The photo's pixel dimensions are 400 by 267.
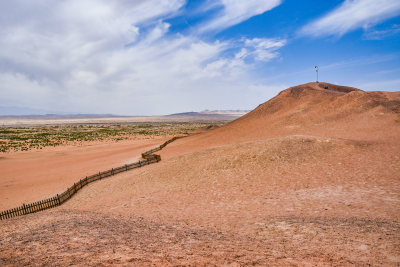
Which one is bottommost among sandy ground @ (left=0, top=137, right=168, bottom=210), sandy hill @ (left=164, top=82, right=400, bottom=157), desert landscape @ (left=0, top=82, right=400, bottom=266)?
sandy ground @ (left=0, top=137, right=168, bottom=210)

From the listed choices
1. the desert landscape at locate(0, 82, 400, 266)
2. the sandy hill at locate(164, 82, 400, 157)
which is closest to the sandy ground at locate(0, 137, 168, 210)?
the desert landscape at locate(0, 82, 400, 266)

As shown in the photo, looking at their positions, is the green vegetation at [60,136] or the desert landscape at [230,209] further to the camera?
the green vegetation at [60,136]

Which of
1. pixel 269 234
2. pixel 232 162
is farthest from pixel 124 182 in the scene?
pixel 269 234

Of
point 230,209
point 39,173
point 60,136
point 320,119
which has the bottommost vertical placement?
point 39,173

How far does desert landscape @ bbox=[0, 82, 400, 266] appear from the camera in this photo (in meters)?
6.90

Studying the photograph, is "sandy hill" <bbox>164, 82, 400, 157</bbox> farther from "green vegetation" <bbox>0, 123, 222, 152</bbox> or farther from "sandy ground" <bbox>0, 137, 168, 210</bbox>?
"green vegetation" <bbox>0, 123, 222, 152</bbox>

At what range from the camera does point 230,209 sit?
12852 mm

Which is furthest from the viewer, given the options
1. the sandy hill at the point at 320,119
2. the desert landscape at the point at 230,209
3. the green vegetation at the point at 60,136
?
the green vegetation at the point at 60,136

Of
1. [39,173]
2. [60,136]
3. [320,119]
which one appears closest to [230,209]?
[39,173]

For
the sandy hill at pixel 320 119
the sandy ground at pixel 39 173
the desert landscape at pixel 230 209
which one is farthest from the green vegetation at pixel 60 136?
the sandy hill at pixel 320 119

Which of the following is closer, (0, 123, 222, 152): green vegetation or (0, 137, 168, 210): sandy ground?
(0, 137, 168, 210): sandy ground

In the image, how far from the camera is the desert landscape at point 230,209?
690 cm

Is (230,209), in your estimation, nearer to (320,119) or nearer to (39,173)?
(39,173)

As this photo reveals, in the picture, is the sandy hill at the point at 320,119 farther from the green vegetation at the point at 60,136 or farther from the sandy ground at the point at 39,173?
the green vegetation at the point at 60,136
